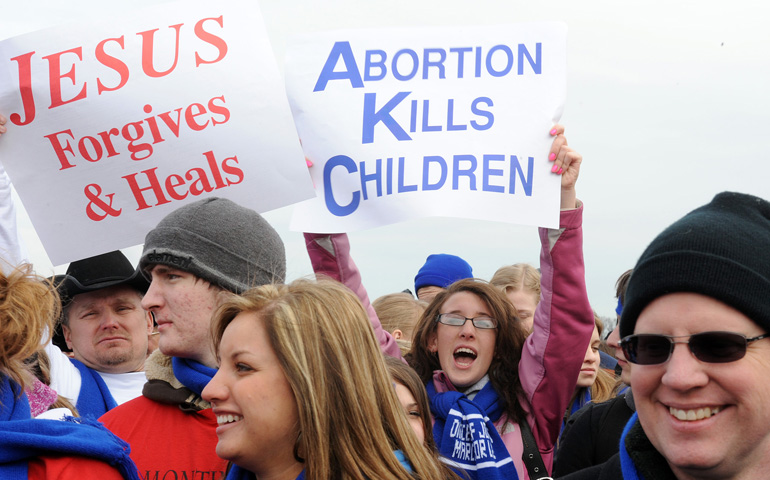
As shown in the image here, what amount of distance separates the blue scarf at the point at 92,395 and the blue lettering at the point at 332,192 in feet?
5.17

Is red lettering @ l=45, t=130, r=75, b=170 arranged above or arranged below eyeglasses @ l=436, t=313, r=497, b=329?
above

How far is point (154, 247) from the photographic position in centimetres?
325

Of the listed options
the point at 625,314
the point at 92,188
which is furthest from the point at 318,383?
the point at 92,188

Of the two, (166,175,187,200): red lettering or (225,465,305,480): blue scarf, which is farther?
(166,175,187,200): red lettering

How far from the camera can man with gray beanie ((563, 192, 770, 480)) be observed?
1886 millimetres

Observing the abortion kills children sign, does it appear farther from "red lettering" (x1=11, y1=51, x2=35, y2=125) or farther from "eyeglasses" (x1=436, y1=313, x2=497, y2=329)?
"eyeglasses" (x1=436, y1=313, x2=497, y2=329)

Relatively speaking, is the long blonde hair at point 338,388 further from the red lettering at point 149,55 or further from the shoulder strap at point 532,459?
the red lettering at point 149,55

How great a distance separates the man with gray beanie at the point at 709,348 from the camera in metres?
1.89

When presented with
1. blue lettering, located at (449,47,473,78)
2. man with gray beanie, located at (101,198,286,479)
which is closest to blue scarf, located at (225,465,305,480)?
man with gray beanie, located at (101,198,286,479)

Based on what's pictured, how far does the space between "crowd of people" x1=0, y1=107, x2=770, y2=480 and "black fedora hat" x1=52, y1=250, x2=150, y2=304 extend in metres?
0.21

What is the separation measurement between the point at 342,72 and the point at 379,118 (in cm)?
30

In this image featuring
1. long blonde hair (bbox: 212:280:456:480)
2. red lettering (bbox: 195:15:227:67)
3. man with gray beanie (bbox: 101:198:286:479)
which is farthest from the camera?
red lettering (bbox: 195:15:227:67)

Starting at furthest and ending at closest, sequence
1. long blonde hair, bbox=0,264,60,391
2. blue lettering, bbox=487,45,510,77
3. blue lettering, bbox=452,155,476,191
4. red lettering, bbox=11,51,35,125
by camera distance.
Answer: blue lettering, bbox=487,45,510,77 → blue lettering, bbox=452,155,476,191 → red lettering, bbox=11,51,35,125 → long blonde hair, bbox=0,264,60,391

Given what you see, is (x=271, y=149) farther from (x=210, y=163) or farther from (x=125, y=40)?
(x=125, y=40)
